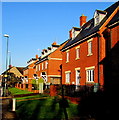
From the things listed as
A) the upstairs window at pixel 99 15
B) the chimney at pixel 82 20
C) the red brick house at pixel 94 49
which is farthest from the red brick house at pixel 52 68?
the upstairs window at pixel 99 15

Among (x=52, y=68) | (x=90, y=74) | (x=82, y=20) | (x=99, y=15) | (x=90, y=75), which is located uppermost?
(x=82, y=20)

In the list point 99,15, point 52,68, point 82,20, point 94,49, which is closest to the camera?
point 94,49

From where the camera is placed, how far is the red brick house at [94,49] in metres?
19.2

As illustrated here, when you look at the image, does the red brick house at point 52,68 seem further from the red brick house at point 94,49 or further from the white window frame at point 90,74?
the white window frame at point 90,74

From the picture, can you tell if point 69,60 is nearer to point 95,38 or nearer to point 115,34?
point 95,38

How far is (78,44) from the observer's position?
24734 millimetres

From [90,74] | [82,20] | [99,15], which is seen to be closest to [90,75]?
[90,74]

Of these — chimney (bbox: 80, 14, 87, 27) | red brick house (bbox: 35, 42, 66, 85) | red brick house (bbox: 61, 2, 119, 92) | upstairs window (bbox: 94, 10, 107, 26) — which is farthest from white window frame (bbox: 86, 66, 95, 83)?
red brick house (bbox: 35, 42, 66, 85)

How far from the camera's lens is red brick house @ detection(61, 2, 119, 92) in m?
19.2

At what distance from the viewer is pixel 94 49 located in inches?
821

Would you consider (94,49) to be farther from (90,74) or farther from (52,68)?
(52,68)

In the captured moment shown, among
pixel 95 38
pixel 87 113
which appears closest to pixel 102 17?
pixel 95 38

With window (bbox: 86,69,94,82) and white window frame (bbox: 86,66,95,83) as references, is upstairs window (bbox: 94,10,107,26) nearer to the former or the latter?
white window frame (bbox: 86,66,95,83)

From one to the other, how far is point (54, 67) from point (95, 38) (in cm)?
1845
